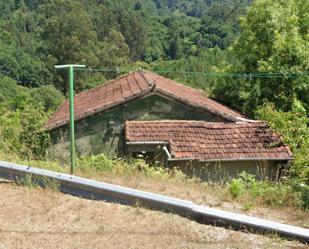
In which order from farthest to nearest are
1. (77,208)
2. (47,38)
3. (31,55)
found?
(31,55) < (47,38) < (77,208)

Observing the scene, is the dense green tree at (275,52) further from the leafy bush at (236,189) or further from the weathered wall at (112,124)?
the leafy bush at (236,189)

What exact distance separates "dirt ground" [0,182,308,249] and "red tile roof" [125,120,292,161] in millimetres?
8892

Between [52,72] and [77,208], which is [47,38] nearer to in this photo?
[52,72]

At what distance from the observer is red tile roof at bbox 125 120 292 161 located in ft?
46.1

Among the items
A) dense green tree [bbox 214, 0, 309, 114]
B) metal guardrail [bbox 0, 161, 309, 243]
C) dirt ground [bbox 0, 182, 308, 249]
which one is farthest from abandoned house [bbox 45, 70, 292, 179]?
dirt ground [bbox 0, 182, 308, 249]

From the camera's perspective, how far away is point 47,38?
55281mm

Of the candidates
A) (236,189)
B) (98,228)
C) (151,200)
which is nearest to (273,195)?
(236,189)

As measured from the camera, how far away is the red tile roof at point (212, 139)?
14.1m

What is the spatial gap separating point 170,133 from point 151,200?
407 inches

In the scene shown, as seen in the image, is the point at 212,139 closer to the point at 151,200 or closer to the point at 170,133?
the point at 170,133

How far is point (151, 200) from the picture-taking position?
184 inches

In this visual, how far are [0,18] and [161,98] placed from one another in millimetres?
93532

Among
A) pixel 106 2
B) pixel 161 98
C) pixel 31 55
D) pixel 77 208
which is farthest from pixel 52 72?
pixel 77 208

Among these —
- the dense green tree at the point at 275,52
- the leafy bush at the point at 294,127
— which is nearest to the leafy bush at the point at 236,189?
the leafy bush at the point at 294,127
